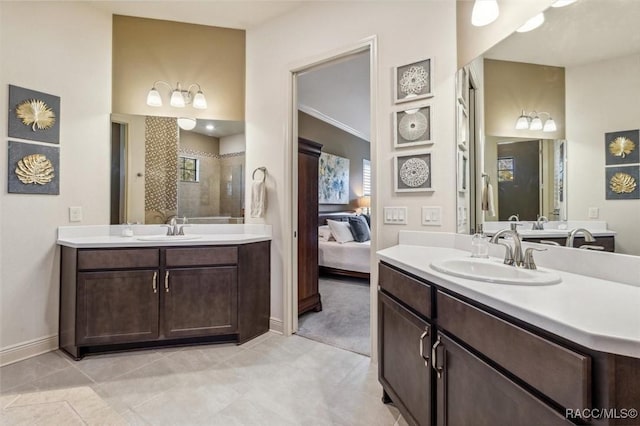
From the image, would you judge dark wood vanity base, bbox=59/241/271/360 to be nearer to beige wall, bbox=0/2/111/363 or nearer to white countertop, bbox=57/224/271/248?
white countertop, bbox=57/224/271/248

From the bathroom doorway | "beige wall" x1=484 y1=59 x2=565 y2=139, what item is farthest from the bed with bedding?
"beige wall" x1=484 y1=59 x2=565 y2=139

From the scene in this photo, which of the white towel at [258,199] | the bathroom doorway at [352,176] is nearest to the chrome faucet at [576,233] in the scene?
the bathroom doorway at [352,176]

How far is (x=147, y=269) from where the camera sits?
2.19m

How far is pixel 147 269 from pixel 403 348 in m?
1.86

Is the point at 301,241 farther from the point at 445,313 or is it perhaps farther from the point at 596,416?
the point at 596,416

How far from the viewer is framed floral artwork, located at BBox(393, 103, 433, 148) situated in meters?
1.92

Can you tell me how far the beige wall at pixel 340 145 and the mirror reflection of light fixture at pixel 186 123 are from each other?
2.02 m

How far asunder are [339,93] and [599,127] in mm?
3387

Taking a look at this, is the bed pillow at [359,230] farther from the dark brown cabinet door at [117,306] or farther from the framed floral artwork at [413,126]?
the dark brown cabinet door at [117,306]

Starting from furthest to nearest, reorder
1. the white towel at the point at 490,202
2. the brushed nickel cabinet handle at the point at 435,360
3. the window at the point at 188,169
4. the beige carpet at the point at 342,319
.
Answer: the window at the point at 188,169 < the beige carpet at the point at 342,319 < the white towel at the point at 490,202 < the brushed nickel cabinet handle at the point at 435,360

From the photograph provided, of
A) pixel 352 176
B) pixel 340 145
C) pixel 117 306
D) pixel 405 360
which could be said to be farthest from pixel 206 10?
pixel 352 176

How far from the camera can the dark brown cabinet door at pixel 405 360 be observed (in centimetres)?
122

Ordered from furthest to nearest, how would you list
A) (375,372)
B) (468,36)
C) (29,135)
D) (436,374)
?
(29,135) < (375,372) < (468,36) < (436,374)

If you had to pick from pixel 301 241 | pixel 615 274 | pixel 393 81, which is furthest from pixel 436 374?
pixel 301 241
